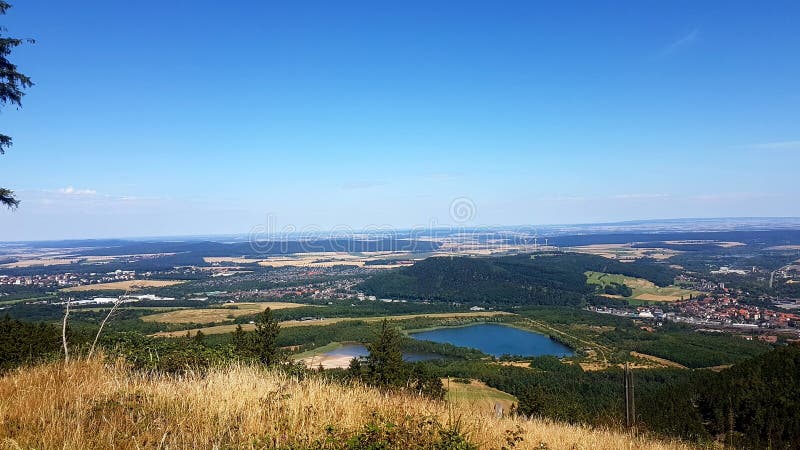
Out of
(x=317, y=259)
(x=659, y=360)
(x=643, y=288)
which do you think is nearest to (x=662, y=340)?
(x=659, y=360)

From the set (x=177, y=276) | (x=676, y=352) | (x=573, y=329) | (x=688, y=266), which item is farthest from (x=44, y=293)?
(x=688, y=266)

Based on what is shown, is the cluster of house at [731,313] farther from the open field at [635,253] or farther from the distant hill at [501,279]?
the open field at [635,253]

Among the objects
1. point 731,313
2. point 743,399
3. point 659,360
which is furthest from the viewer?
point 731,313

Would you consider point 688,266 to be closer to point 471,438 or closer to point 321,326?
point 321,326

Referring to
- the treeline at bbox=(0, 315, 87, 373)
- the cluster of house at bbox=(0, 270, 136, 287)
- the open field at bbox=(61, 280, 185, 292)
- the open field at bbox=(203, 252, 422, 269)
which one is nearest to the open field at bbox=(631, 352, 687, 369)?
the treeline at bbox=(0, 315, 87, 373)

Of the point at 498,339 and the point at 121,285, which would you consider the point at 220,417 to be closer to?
the point at 498,339

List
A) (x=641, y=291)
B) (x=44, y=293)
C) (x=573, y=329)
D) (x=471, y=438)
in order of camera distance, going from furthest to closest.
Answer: (x=641, y=291), (x=44, y=293), (x=573, y=329), (x=471, y=438)
